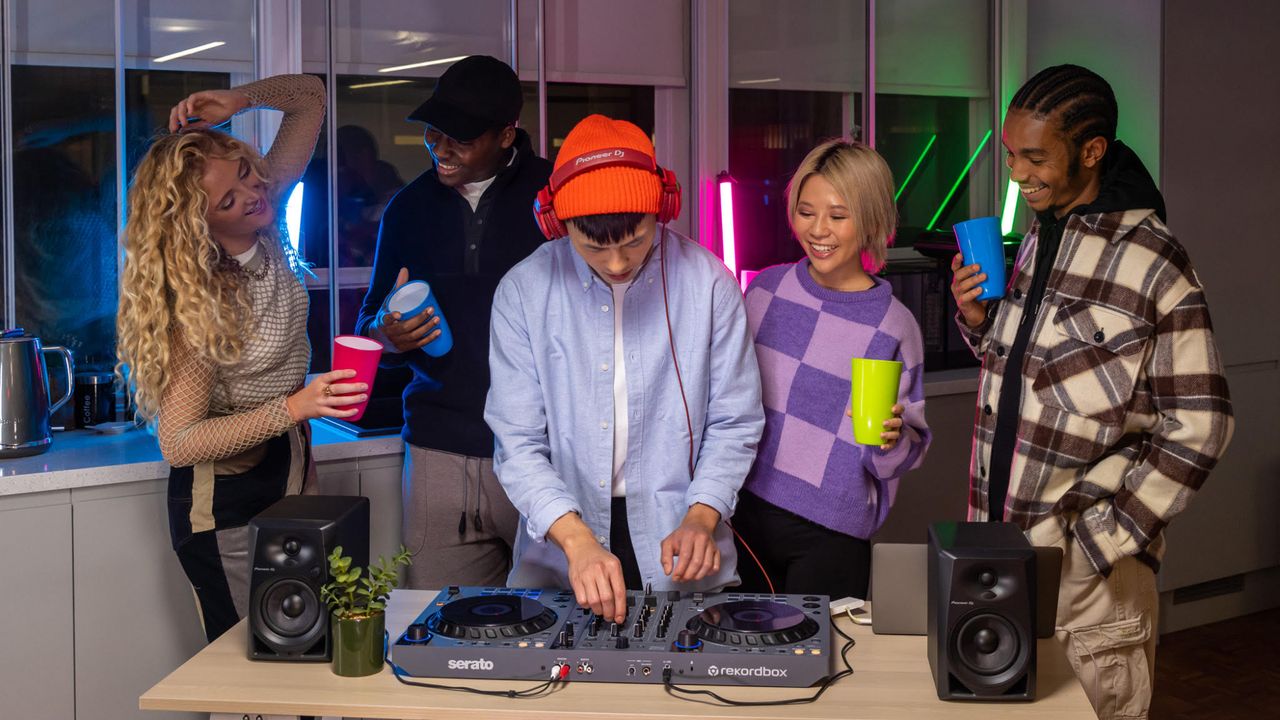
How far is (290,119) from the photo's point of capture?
2.79m

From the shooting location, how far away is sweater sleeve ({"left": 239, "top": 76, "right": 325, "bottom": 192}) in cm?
273

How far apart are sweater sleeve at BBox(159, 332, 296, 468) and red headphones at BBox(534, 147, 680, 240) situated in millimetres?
725

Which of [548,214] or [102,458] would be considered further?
[102,458]

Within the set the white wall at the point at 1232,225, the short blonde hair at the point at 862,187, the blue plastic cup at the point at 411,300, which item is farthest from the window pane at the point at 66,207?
the white wall at the point at 1232,225

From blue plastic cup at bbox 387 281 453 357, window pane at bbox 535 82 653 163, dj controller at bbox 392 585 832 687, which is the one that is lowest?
dj controller at bbox 392 585 832 687

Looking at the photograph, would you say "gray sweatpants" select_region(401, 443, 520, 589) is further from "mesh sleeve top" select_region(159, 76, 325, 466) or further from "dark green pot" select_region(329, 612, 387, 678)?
"dark green pot" select_region(329, 612, 387, 678)

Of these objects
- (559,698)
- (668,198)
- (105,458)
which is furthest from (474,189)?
(559,698)

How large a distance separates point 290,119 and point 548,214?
0.95 m

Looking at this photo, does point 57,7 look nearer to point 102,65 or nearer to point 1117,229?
point 102,65

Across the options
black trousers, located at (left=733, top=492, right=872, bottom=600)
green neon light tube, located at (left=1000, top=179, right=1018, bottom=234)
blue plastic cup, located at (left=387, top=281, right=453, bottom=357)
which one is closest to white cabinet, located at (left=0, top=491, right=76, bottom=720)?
blue plastic cup, located at (left=387, top=281, right=453, bottom=357)

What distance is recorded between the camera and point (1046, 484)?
2.28 metres

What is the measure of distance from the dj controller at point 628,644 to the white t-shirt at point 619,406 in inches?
13.0

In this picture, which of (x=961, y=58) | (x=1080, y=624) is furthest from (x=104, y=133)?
(x=961, y=58)

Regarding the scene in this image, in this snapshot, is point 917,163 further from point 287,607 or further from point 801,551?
point 287,607
